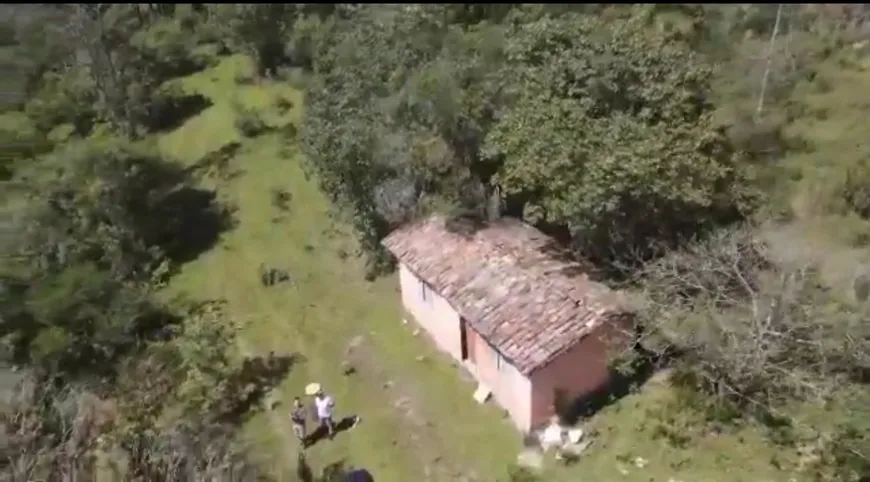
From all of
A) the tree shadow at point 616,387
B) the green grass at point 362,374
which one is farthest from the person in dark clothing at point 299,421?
the tree shadow at point 616,387

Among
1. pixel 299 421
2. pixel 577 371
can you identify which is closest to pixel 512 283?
pixel 577 371

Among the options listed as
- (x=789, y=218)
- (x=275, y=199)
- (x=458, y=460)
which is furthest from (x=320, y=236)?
(x=789, y=218)

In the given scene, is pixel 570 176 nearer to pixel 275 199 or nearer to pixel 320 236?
pixel 320 236

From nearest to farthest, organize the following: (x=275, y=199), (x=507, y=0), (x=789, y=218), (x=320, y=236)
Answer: (x=789, y=218)
(x=320, y=236)
(x=275, y=199)
(x=507, y=0)

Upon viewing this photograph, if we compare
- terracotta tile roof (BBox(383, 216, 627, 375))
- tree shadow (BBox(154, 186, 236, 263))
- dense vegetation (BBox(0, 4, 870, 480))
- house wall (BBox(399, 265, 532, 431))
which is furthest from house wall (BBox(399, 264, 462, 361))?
tree shadow (BBox(154, 186, 236, 263))

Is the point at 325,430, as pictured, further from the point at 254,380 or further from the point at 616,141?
the point at 616,141

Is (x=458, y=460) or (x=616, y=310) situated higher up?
(x=616, y=310)
